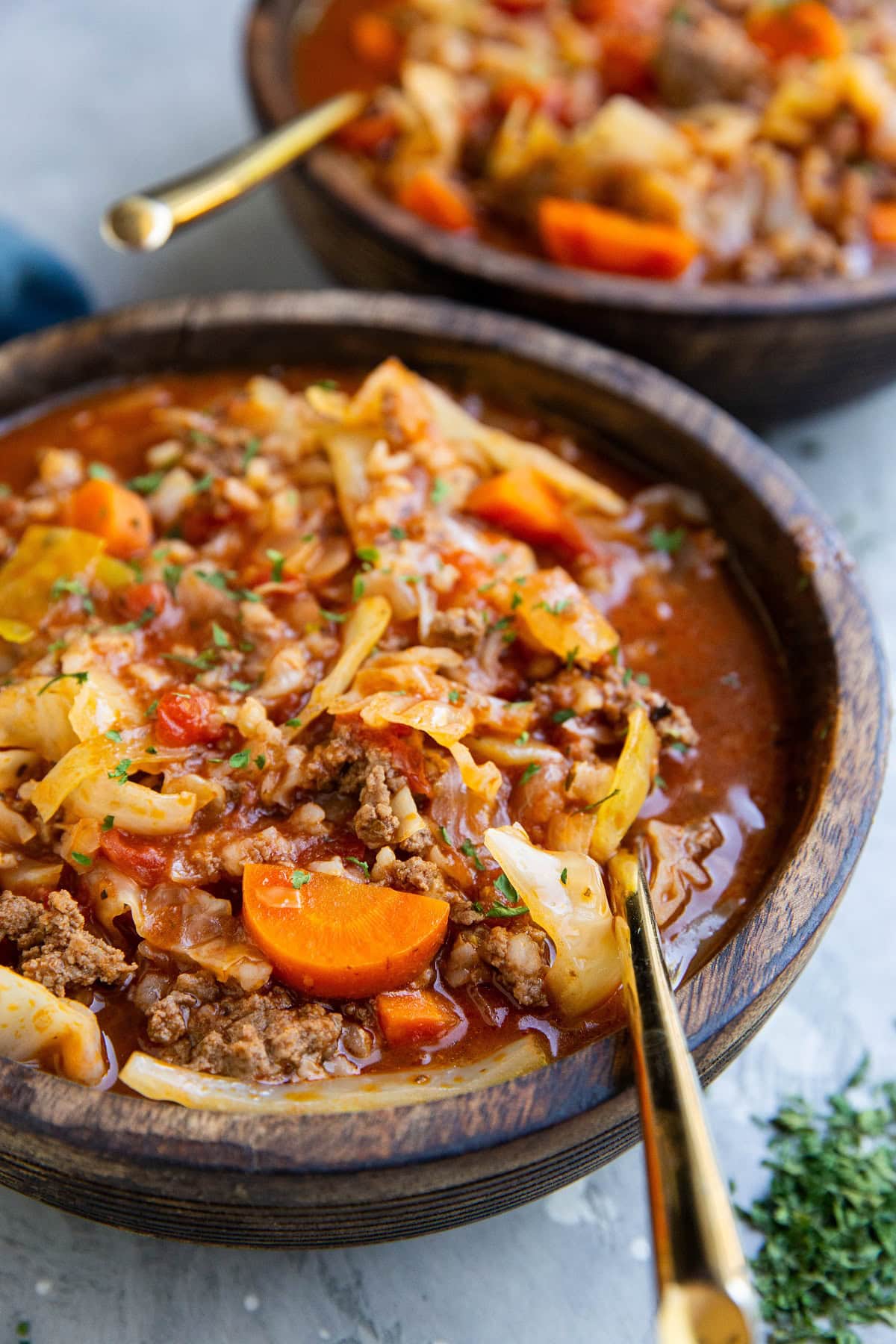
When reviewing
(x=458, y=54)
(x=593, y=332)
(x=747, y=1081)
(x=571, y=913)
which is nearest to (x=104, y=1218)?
(x=571, y=913)

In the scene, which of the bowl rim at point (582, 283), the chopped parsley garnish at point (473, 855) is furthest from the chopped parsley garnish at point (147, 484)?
the chopped parsley garnish at point (473, 855)

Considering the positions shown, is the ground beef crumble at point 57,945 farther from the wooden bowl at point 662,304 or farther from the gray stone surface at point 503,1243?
the wooden bowl at point 662,304

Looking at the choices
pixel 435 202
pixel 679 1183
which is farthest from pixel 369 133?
pixel 679 1183

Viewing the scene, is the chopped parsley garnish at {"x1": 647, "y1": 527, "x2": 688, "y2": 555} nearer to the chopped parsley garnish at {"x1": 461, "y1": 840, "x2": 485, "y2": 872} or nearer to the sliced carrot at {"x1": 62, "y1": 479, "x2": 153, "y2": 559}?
the chopped parsley garnish at {"x1": 461, "y1": 840, "x2": 485, "y2": 872}

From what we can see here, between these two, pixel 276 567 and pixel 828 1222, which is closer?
pixel 828 1222

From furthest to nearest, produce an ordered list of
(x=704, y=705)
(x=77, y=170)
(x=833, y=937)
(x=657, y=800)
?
1. (x=77, y=170)
2. (x=833, y=937)
3. (x=704, y=705)
4. (x=657, y=800)

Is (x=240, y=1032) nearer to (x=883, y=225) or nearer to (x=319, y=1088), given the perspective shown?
(x=319, y=1088)

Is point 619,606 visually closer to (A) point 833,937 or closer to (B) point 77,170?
(A) point 833,937
